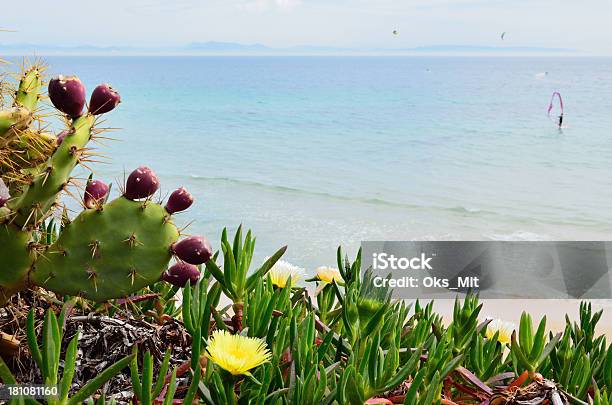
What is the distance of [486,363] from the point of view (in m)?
1.01

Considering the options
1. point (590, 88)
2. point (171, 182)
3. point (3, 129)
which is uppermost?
point (590, 88)

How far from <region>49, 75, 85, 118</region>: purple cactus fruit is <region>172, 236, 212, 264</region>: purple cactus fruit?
221mm

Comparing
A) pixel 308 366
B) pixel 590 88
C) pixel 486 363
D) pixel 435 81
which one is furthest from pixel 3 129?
pixel 435 81

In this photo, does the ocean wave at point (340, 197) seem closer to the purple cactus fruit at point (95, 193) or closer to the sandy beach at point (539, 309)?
the sandy beach at point (539, 309)

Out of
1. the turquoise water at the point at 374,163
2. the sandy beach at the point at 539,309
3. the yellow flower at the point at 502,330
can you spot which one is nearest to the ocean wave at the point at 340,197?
the turquoise water at the point at 374,163

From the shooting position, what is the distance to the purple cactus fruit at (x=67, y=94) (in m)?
0.94

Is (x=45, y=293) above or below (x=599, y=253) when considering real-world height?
above

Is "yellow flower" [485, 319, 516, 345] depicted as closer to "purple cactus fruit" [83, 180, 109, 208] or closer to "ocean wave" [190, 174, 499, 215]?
"purple cactus fruit" [83, 180, 109, 208]

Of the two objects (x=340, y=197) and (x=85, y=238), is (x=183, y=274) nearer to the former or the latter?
(x=85, y=238)

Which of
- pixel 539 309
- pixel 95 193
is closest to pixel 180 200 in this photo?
pixel 95 193

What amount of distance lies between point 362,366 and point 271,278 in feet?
1.17

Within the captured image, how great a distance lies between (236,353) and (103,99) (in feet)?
1.37

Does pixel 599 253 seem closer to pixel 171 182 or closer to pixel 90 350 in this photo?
pixel 171 182

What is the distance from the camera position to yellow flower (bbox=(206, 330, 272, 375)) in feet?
2.38
